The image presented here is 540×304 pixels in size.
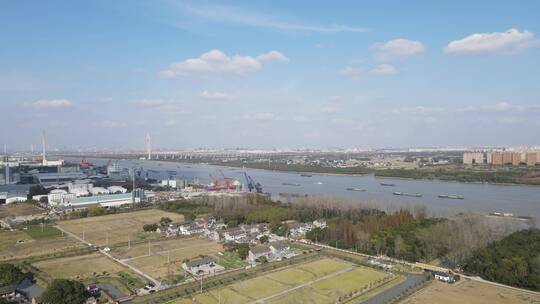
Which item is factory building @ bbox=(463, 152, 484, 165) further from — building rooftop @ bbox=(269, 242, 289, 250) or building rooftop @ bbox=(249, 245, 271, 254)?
building rooftop @ bbox=(249, 245, 271, 254)

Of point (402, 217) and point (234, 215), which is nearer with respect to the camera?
point (402, 217)

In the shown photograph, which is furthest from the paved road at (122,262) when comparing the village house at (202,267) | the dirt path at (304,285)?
the dirt path at (304,285)

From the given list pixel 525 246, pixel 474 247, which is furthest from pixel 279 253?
pixel 525 246

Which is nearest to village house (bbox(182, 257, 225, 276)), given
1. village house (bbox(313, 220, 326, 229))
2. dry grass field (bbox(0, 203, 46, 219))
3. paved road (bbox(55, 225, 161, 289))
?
paved road (bbox(55, 225, 161, 289))

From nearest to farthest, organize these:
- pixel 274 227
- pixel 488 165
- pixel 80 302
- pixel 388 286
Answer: pixel 80 302
pixel 388 286
pixel 274 227
pixel 488 165

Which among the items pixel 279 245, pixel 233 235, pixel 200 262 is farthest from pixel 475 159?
pixel 200 262

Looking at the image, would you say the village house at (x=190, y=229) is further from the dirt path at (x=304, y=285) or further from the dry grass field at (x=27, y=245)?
the dirt path at (x=304, y=285)

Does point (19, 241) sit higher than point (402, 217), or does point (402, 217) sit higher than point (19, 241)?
point (402, 217)

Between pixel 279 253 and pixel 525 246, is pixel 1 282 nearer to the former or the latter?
pixel 279 253
